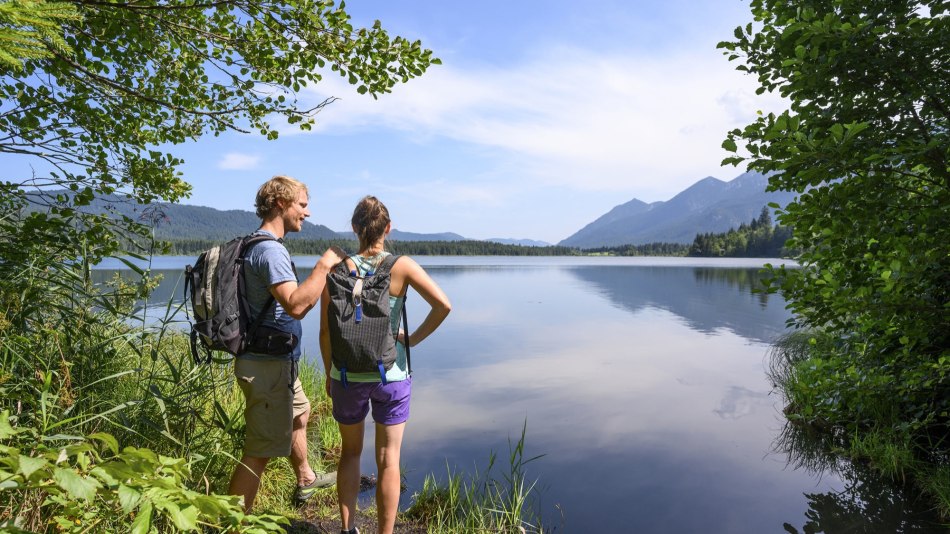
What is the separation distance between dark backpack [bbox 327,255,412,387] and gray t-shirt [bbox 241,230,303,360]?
310mm

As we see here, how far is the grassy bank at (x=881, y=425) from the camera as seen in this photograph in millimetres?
5668

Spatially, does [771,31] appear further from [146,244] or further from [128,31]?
[146,244]

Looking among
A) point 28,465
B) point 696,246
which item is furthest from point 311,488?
point 696,246

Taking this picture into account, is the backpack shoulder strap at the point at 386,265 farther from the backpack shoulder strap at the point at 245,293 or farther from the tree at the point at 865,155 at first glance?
the tree at the point at 865,155

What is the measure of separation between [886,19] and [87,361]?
22.7 feet

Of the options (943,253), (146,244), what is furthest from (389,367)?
(943,253)

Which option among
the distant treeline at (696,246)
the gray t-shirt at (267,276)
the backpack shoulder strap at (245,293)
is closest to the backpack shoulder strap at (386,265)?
the gray t-shirt at (267,276)

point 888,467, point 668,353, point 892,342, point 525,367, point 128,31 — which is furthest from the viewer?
point 668,353

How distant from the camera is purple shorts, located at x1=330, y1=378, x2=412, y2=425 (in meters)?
3.45

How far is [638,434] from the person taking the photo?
9047 millimetres

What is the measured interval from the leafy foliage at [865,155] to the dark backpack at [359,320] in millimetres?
3159

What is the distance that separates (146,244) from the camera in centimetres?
574

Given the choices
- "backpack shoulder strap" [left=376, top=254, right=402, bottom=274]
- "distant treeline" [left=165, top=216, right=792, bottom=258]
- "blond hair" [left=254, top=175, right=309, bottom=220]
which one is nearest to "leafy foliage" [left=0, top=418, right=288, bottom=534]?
"backpack shoulder strap" [left=376, top=254, right=402, bottom=274]

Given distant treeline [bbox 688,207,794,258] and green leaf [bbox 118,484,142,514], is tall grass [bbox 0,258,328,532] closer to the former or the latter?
green leaf [bbox 118,484,142,514]
